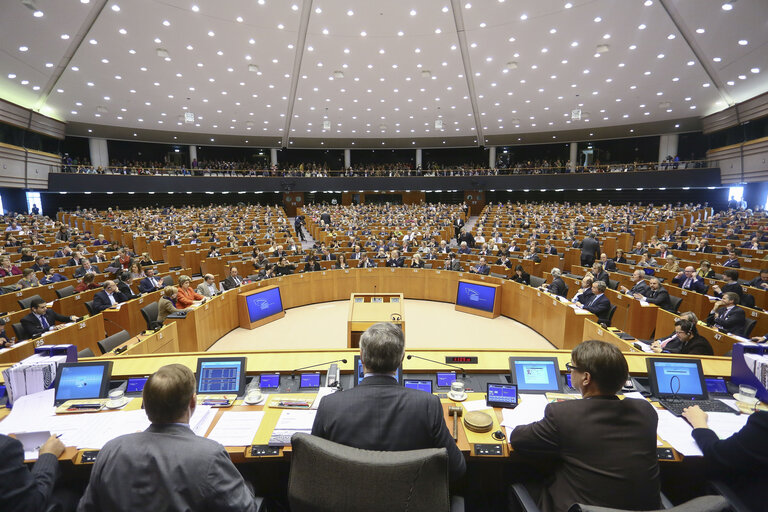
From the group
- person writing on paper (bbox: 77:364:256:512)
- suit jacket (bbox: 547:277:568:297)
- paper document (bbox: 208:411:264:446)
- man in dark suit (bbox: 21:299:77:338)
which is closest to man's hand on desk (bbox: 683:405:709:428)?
person writing on paper (bbox: 77:364:256:512)

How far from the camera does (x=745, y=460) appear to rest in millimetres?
1774

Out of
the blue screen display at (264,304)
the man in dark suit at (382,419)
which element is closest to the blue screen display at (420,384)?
the man in dark suit at (382,419)

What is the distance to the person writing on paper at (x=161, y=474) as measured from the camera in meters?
1.30

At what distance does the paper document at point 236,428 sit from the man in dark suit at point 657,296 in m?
6.40

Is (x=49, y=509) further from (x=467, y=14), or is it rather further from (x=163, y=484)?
(x=467, y=14)

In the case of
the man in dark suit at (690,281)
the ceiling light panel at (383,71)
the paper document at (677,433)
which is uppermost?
the ceiling light panel at (383,71)

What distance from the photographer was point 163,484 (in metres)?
1.31

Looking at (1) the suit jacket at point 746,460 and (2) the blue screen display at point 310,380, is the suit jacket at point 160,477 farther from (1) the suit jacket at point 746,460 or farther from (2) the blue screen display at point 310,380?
(1) the suit jacket at point 746,460

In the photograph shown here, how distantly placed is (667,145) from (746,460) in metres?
29.7

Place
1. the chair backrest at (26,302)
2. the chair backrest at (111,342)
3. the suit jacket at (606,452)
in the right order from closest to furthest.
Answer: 1. the suit jacket at (606,452)
2. the chair backrest at (111,342)
3. the chair backrest at (26,302)

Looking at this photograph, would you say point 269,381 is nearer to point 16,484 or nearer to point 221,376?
point 221,376

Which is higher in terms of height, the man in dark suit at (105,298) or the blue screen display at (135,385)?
the man in dark suit at (105,298)

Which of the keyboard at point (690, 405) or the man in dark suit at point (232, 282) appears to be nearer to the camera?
the keyboard at point (690, 405)

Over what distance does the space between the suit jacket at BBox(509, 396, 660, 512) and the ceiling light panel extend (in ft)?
41.1
